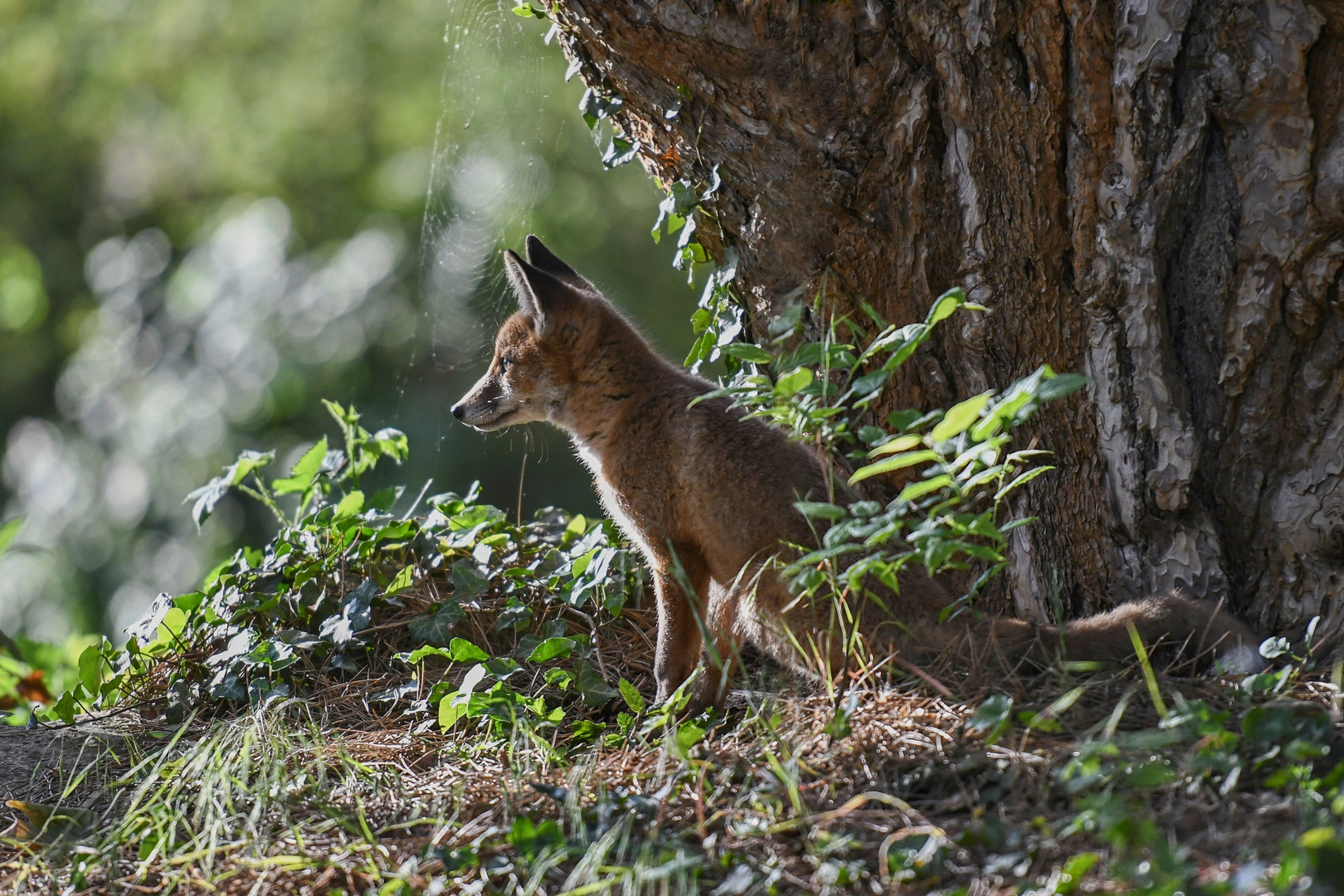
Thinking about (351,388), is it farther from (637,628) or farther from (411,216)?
(637,628)

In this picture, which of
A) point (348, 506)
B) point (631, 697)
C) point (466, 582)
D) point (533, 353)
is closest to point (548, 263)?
point (533, 353)

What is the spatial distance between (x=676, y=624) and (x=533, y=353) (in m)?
1.39

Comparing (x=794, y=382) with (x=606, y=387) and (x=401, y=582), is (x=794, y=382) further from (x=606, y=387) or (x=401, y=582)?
(x=401, y=582)

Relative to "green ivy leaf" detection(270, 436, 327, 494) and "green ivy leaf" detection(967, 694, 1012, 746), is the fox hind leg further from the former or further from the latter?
"green ivy leaf" detection(270, 436, 327, 494)

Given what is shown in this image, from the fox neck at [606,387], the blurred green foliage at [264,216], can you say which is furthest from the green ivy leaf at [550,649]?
the blurred green foliage at [264,216]

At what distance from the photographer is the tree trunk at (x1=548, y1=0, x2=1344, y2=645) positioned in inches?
119

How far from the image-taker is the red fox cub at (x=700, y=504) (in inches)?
123

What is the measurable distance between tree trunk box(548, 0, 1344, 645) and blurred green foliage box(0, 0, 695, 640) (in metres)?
3.39

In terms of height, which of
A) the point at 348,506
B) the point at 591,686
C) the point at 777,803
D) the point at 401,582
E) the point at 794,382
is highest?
the point at 794,382

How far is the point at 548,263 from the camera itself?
4.91m

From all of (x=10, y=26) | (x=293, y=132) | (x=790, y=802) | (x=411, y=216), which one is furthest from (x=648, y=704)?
(x=10, y=26)

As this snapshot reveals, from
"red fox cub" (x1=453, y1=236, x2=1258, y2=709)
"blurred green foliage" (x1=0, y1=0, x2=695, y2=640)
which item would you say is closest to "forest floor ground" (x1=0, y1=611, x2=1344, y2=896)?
"red fox cub" (x1=453, y1=236, x2=1258, y2=709)

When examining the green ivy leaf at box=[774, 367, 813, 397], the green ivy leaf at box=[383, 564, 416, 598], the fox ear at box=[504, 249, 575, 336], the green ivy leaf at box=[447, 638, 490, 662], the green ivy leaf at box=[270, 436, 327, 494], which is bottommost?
the green ivy leaf at box=[447, 638, 490, 662]

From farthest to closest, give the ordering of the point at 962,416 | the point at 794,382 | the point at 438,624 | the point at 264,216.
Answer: the point at 264,216 < the point at 438,624 < the point at 794,382 < the point at 962,416
